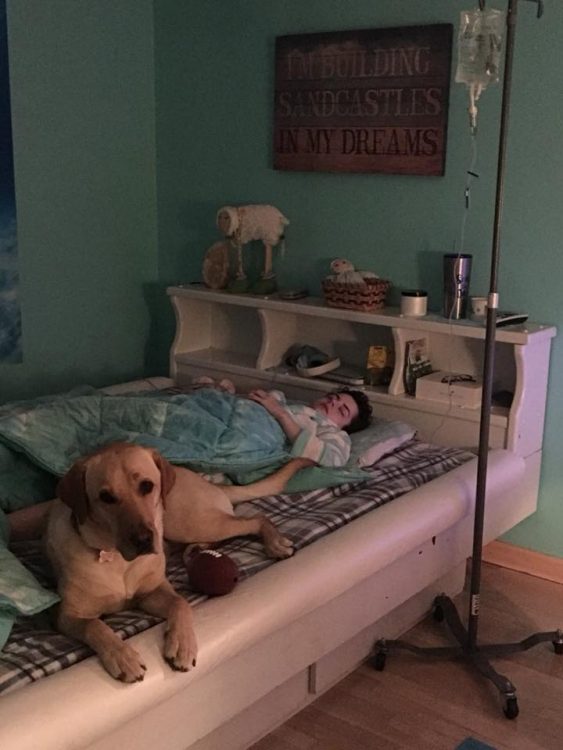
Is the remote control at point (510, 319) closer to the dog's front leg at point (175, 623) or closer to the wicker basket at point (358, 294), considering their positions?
the wicker basket at point (358, 294)

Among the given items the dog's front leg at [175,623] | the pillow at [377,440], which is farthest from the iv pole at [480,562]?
the dog's front leg at [175,623]

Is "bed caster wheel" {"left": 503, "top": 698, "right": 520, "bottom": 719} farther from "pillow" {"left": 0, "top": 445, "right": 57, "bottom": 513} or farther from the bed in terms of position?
"pillow" {"left": 0, "top": 445, "right": 57, "bottom": 513}

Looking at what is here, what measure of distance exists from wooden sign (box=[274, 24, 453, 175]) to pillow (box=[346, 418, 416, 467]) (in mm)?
825

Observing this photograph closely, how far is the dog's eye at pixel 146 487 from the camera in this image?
1663 millimetres

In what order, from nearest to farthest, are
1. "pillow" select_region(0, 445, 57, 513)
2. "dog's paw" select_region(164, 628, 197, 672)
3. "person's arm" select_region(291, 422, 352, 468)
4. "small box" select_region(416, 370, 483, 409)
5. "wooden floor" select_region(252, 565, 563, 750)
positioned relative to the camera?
"dog's paw" select_region(164, 628, 197, 672) < "wooden floor" select_region(252, 565, 563, 750) < "pillow" select_region(0, 445, 57, 513) < "person's arm" select_region(291, 422, 352, 468) < "small box" select_region(416, 370, 483, 409)

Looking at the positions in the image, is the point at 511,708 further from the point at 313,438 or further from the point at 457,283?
the point at 457,283

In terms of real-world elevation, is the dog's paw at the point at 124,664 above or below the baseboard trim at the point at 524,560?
above

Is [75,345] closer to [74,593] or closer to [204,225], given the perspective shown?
[204,225]

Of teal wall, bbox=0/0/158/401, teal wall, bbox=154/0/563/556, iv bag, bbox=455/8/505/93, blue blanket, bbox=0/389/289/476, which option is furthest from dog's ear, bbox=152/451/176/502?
teal wall, bbox=0/0/158/401

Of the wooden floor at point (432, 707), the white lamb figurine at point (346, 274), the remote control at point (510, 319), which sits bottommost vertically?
the wooden floor at point (432, 707)

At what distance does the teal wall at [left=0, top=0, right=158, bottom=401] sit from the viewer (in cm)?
314

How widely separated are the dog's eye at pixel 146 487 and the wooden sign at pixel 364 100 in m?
1.58

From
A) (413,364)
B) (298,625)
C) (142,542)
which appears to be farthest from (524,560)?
(142,542)

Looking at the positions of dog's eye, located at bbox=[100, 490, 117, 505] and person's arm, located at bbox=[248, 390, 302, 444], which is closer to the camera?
dog's eye, located at bbox=[100, 490, 117, 505]
